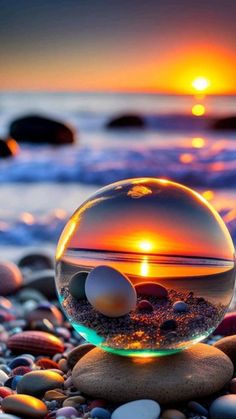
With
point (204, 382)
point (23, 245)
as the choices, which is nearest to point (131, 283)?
point (204, 382)

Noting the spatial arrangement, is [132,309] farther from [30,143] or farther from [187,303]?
[30,143]

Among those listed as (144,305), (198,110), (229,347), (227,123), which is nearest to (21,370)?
(144,305)

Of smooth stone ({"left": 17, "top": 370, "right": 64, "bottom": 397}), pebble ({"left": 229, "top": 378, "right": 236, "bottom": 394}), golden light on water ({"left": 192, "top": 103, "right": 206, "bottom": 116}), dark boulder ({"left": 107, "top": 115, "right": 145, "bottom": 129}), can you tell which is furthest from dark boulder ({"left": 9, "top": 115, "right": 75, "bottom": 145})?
pebble ({"left": 229, "top": 378, "right": 236, "bottom": 394})

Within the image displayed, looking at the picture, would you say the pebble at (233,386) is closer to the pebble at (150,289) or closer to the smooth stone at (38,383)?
the pebble at (150,289)

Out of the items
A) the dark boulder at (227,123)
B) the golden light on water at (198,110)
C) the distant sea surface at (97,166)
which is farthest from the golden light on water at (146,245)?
the golden light on water at (198,110)

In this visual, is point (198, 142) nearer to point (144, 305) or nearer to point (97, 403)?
point (144, 305)

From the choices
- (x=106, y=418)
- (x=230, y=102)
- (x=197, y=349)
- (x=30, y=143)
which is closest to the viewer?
(x=106, y=418)
